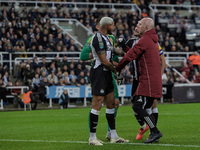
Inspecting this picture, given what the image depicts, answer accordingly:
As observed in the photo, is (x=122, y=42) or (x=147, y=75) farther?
(x=122, y=42)

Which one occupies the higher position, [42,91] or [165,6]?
[165,6]

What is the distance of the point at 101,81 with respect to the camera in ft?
29.0

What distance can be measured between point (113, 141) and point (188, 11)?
31866mm

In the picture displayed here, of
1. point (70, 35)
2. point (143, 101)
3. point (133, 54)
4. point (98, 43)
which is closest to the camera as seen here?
point (133, 54)

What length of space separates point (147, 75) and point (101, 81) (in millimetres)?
876

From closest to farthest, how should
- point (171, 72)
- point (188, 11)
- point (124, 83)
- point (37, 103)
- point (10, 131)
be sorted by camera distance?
point (10, 131) → point (37, 103) → point (124, 83) → point (171, 72) → point (188, 11)

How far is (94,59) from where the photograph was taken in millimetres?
8977

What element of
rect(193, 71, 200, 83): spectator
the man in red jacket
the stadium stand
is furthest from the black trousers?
rect(193, 71, 200, 83): spectator

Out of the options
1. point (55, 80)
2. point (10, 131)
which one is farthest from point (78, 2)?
point (10, 131)

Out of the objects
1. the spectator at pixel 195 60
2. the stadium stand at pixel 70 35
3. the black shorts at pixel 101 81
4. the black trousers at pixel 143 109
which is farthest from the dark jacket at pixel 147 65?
the spectator at pixel 195 60

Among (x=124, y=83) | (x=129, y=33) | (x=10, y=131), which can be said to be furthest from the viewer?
(x=129, y=33)

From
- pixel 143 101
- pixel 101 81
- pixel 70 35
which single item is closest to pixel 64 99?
pixel 70 35

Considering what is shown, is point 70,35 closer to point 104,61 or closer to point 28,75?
point 28,75

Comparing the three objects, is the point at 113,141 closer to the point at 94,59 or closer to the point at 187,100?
the point at 94,59
